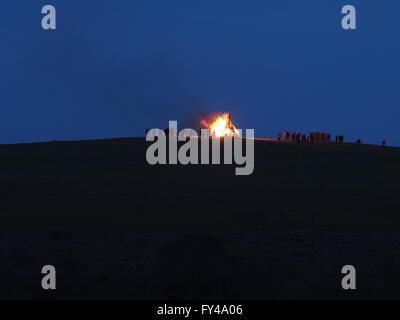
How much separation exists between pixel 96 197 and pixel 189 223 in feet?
28.6

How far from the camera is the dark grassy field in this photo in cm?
1457

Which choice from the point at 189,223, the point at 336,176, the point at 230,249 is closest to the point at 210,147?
the point at 336,176

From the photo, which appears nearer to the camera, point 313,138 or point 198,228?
point 198,228

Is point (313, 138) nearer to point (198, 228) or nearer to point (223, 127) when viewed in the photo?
point (223, 127)

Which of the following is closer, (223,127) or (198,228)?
(198,228)

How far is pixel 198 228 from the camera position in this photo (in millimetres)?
24141

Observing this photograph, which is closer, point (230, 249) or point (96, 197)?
point (230, 249)

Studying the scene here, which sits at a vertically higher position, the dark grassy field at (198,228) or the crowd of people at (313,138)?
the crowd of people at (313,138)

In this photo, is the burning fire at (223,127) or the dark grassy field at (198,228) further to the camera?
the burning fire at (223,127)

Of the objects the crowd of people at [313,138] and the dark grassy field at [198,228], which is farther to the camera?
the crowd of people at [313,138]

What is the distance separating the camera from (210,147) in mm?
59156

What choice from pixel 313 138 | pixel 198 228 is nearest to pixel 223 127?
pixel 313 138

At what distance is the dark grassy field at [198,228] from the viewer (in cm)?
1457
